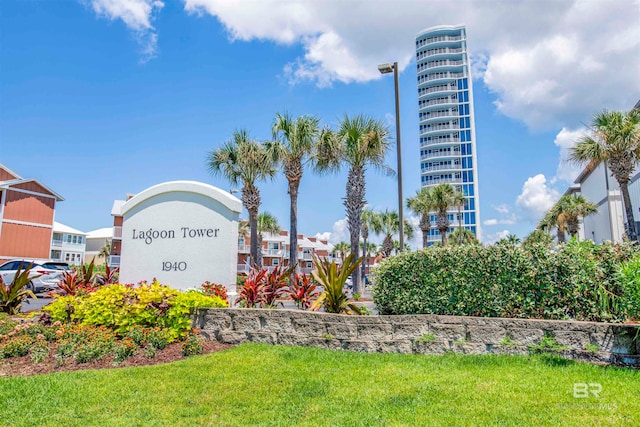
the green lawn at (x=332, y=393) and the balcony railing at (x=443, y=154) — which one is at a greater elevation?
the balcony railing at (x=443, y=154)

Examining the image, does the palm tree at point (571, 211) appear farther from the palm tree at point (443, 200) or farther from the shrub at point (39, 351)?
the shrub at point (39, 351)

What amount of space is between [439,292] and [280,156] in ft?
52.8

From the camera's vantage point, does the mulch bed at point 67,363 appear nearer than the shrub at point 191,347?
Yes

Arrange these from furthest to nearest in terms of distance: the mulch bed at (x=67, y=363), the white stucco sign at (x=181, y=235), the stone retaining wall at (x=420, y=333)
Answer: the white stucco sign at (x=181, y=235) < the mulch bed at (x=67, y=363) < the stone retaining wall at (x=420, y=333)

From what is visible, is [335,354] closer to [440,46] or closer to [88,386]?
[88,386]

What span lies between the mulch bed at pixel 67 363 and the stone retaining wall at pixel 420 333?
2.70 feet

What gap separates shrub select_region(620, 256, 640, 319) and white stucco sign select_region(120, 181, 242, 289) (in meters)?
6.83

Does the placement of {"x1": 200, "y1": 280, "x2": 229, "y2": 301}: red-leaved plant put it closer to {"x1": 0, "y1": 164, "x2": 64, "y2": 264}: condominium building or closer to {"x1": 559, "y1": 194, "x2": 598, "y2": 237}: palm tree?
{"x1": 0, "y1": 164, "x2": 64, "y2": 264}: condominium building

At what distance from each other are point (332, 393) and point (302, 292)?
4003 mm

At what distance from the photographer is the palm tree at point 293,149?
69.1 ft

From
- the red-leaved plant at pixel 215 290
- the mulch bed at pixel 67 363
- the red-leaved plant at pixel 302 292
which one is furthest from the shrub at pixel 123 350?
the red-leaved plant at pixel 302 292

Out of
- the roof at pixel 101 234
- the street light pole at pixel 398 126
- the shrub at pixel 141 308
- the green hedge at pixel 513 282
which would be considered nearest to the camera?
the green hedge at pixel 513 282

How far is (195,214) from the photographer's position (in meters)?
9.42

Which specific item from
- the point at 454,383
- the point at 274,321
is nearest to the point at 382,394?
the point at 454,383
